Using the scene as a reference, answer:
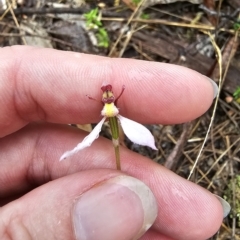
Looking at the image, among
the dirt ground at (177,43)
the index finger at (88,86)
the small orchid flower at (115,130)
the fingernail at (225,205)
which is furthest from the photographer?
the dirt ground at (177,43)

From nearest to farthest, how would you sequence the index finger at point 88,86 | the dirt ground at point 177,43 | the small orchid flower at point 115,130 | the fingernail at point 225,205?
the small orchid flower at point 115,130
the index finger at point 88,86
the fingernail at point 225,205
the dirt ground at point 177,43

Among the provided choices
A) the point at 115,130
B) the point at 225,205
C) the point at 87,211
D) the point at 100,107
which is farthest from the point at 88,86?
the point at 225,205

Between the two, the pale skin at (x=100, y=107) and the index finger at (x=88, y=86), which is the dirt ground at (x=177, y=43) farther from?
the index finger at (x=88, y=86)

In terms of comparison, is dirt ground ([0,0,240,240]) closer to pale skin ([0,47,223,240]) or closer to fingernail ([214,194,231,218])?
fingernail ([214,194,231,218])

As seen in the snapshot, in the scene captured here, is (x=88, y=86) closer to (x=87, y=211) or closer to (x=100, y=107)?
(x=100, y=107)

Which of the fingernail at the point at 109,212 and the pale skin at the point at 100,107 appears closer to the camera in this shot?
the fingernail at the point at 109,212

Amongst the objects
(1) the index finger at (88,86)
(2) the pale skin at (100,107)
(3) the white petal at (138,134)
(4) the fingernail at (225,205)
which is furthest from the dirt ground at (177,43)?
(3) the white petal at (138,134)
